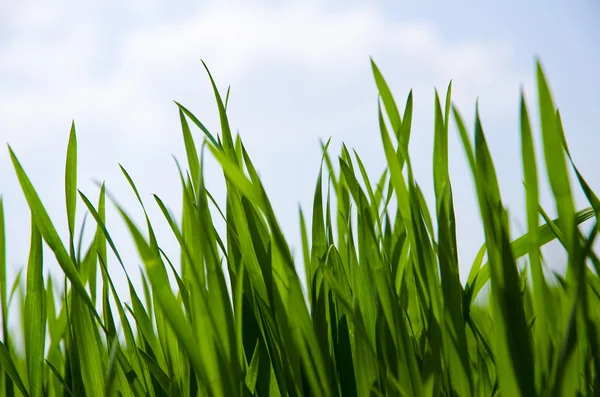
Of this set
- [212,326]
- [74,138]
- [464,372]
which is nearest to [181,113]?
[74,138]

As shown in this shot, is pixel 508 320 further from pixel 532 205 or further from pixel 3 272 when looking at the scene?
pixel 3 272

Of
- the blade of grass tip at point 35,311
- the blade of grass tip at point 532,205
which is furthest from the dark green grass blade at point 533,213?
the blade of grass tip at point 35,311

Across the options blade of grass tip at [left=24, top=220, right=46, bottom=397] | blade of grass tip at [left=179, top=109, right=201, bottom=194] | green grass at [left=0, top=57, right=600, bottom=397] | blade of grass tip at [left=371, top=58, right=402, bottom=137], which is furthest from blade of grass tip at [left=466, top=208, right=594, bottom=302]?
blade of grass tip at [left=24, top=220, right=46, bottom=397]

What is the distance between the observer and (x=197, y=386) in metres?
0.51

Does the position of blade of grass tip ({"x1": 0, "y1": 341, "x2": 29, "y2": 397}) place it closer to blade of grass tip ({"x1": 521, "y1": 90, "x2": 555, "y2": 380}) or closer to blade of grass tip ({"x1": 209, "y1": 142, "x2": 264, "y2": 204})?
blade of grass tip ({"x1": 209, "y1": 142, "x2": 264, "y2": 204})

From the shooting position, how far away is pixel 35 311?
57 centimetres

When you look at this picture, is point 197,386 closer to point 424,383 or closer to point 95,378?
point 95,378

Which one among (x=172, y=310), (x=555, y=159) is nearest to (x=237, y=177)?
(x=172, y=310)

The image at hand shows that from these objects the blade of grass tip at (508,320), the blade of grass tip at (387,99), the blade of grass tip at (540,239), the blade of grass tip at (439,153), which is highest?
the blade of grass tip at (387,99)

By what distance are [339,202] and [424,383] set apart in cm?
25

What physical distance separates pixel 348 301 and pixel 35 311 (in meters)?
0.31

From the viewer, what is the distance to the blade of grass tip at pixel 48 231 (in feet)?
1.55

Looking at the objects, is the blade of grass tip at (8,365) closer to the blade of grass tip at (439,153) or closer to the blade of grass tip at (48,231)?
the blade of grass tip at (48,231)

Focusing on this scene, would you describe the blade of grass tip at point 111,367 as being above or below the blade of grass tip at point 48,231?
below
